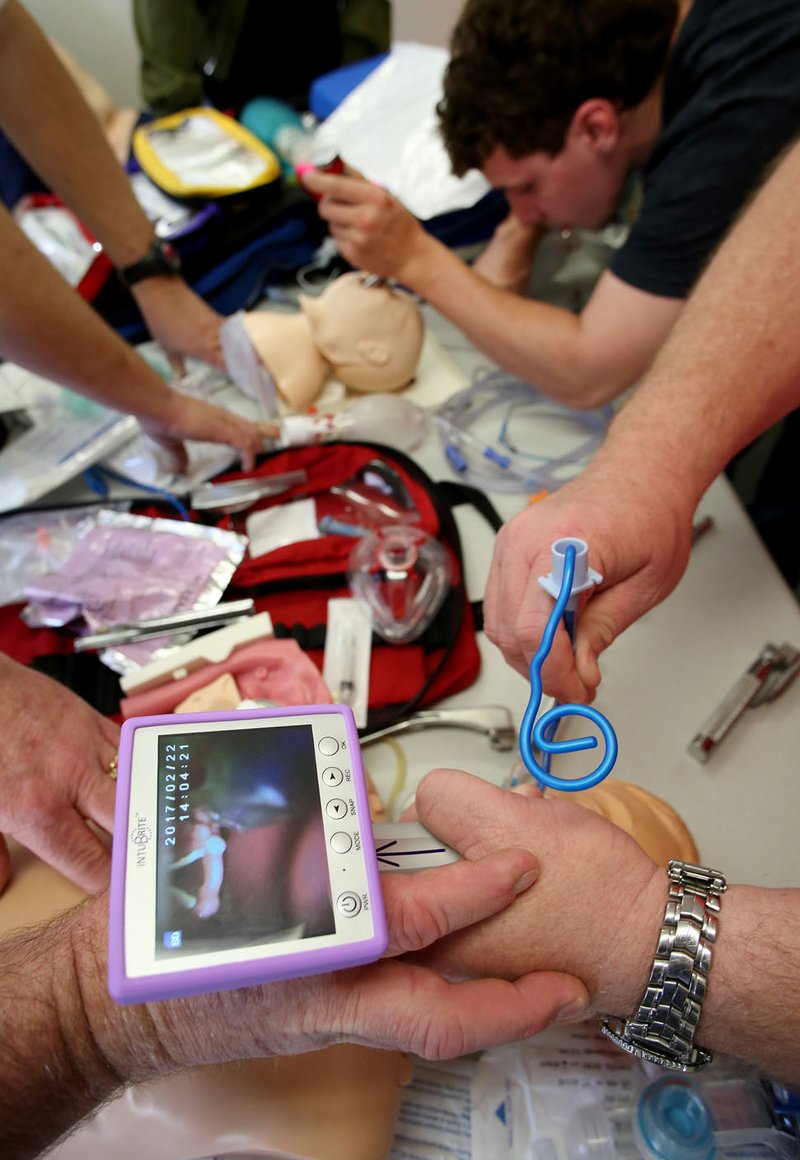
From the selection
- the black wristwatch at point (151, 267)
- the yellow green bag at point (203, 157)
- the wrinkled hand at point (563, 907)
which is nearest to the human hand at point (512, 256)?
the yellow green bag at point (203, 157)

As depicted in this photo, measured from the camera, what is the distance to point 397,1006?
45cm

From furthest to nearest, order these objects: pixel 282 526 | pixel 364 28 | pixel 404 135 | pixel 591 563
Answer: pixel 364 28 < pixel 404 135 < pixel 282 526 < pixel 591 563

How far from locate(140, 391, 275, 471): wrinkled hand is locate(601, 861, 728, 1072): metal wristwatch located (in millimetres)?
801

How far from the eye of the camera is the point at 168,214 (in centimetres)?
134

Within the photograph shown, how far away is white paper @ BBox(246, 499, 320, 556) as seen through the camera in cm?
94

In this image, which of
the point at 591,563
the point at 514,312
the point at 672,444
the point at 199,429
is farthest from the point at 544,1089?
the point at 514,312

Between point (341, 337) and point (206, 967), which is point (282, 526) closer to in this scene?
point (341, 337)

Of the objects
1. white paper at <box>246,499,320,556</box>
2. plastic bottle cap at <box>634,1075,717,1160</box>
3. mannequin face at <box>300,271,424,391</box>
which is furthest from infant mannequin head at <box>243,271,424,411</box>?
plastic bottle cap at <box>634,1075,717,1160</box>

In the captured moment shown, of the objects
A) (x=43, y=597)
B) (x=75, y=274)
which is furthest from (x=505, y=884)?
(x=75, y=274)

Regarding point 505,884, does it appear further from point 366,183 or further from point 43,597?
point 366,183

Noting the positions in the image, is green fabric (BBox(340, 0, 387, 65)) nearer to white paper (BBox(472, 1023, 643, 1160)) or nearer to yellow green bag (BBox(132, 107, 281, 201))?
yellow green bag (BBox(132, 107, 281, 201))

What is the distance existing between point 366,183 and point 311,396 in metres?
0.34

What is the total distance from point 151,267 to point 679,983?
119cm

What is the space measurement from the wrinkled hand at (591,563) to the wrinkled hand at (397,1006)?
199 millimetres
